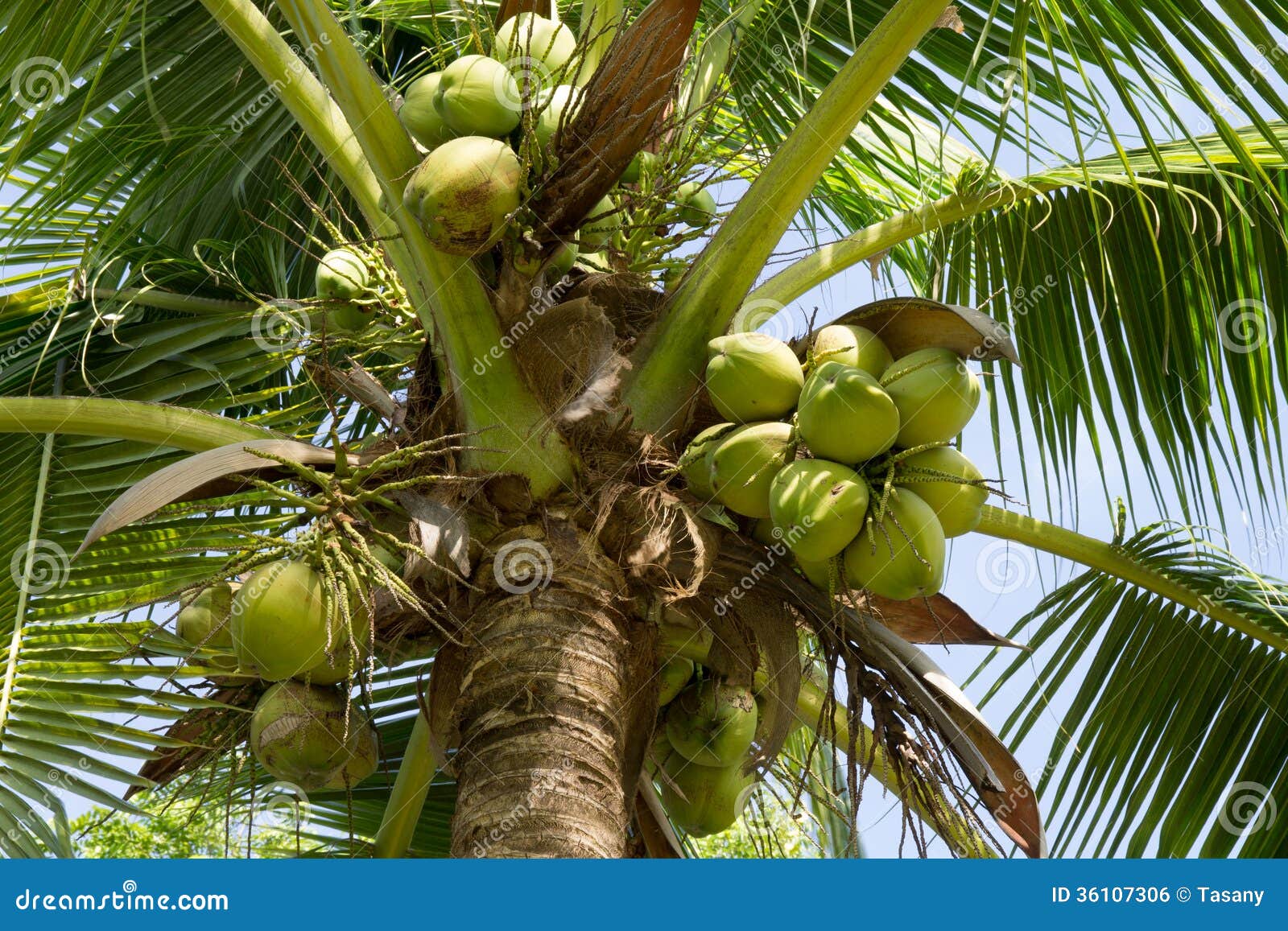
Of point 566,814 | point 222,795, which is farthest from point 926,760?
point 222,795

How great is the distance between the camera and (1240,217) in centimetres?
316

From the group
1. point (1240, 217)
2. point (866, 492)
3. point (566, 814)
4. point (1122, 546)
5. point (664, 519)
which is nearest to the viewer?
point (566, 814)

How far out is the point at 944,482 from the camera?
216 cm

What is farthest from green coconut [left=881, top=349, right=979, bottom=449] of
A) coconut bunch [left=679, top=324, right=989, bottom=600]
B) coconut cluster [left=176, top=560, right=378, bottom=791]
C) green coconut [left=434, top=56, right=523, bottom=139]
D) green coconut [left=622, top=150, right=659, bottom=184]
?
coconut cluster [left=176, top=560, right=378, bottom=791]

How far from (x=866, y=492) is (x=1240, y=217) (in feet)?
5.37

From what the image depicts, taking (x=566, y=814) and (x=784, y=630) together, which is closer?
(x=566, y=814)

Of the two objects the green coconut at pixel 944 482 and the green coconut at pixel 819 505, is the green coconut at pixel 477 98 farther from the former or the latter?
the green coconut at pixel 944 482

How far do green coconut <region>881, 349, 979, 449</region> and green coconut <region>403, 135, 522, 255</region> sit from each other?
28.1 inches

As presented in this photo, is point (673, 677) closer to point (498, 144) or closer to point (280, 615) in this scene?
point (280, 615)

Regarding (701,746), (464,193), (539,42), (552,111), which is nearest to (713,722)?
(701,746)

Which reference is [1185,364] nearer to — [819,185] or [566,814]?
[819,185]

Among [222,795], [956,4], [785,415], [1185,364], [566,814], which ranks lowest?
[566,814]

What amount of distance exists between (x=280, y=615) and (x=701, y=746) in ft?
2.98

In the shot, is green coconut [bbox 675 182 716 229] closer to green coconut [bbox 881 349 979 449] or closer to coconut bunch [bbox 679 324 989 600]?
coconut bunch [bbox 679 324 989 600]
